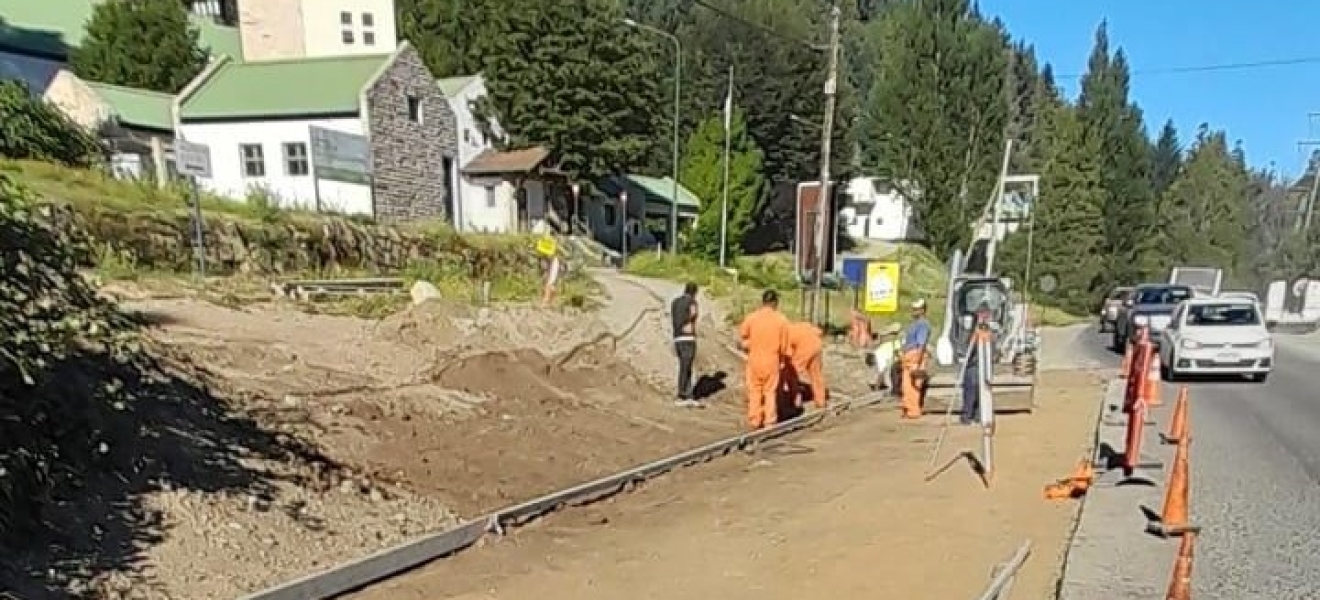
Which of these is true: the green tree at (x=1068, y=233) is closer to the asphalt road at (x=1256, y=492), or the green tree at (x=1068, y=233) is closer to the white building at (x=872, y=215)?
the white building at (x=872, y=215)

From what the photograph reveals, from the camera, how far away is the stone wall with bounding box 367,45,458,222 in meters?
37.0

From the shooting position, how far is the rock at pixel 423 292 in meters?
19.5

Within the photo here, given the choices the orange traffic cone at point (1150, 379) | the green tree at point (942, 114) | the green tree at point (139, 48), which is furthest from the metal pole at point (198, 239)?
the green tree at point (942, 114)

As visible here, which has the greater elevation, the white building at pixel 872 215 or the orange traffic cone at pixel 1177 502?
the orange traffic cone at pixel 1177 502

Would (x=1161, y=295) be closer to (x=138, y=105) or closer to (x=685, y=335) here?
(x=685, y=335)

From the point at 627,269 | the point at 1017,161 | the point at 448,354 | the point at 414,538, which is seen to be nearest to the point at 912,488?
the point at 414,538

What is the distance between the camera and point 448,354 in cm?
1622

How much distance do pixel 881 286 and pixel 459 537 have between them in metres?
19.8

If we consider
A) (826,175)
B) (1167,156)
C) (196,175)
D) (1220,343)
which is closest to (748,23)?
(826,175)

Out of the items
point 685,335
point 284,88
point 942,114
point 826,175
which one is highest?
point 942,114

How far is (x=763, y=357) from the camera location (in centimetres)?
1507

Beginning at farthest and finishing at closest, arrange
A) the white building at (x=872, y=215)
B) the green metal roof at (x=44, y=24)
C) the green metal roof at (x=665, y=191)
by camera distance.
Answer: the white building at (x=872, y=215)
the green metal roof at (x=665, y=191)
the green metal roof at (x=44, y=24)

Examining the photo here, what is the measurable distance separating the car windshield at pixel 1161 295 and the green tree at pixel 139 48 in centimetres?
3555

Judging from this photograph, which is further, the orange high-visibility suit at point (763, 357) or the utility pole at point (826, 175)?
the utility pole at point (826, 175)
